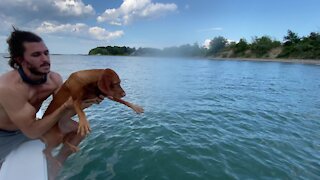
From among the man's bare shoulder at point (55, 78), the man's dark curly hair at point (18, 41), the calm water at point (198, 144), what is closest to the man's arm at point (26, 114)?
the man's dark curly hair at point (18, 41)

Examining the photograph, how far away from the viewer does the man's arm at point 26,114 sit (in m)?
3.03

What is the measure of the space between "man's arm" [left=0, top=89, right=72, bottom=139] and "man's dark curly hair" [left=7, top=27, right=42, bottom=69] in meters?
0.40

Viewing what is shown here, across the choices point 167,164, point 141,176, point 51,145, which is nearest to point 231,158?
point 167,164

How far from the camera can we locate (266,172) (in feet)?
Answer: 17.9

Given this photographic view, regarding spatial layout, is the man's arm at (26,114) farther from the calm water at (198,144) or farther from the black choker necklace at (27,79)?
the calm water at (198,144)

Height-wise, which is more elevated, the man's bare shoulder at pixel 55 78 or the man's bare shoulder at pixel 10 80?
the man's bare shoulder at pixel 10 80

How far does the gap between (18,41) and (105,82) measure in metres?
1.05

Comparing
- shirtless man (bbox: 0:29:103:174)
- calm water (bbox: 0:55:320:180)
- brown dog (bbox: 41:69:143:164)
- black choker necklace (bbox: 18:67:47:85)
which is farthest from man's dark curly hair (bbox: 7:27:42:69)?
calm water (bbox: 0:55:320:180)

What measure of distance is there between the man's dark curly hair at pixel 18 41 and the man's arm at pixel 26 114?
403 millimetres

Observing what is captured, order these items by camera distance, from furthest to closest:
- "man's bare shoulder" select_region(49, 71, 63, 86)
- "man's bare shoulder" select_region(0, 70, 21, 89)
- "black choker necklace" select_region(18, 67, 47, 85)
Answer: "man's bare shoulder" select_region(49, 71, 63, 86)
"black choker necklace" select_region(18, 67, 47, 85)
"man's bare shoulder" select_region(0, 70, 21, 89)

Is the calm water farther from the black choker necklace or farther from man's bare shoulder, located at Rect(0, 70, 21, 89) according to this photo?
man's bare shoulder, located at Rect(0, 70, 21, 89)

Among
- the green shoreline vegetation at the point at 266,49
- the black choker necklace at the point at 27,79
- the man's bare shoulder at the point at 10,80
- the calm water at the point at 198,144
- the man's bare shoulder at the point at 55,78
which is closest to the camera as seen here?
the man's bare shoulder at the point at 10,80

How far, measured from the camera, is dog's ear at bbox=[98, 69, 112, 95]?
3.03 meters

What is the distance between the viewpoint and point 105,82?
3031 millimetres
